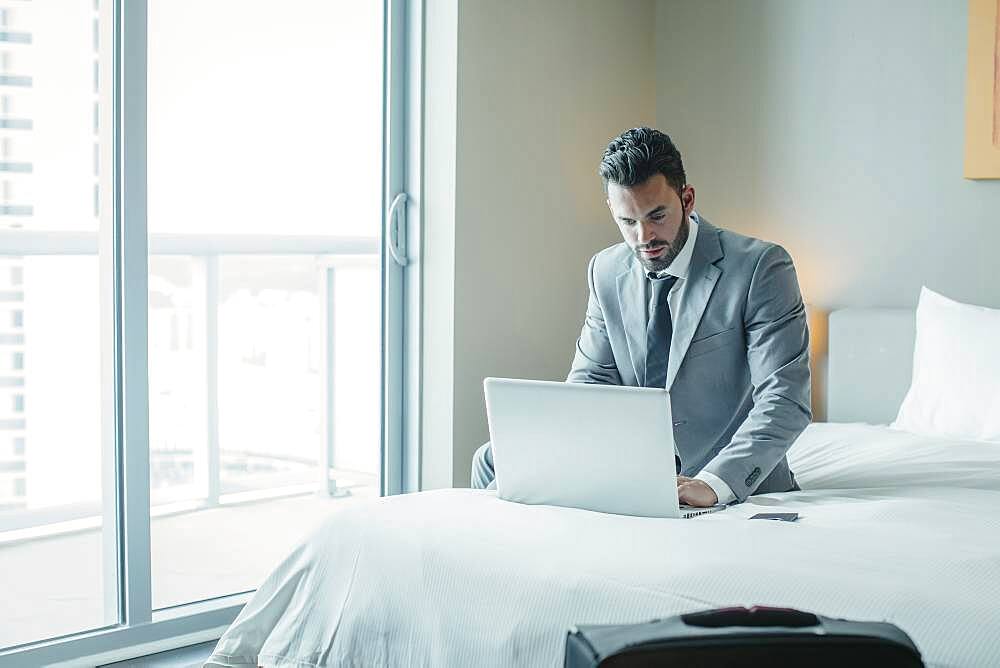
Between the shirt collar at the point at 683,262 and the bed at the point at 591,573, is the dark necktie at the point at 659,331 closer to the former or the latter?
the shirt collar at the point at 683,262

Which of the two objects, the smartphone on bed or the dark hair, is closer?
the smartphone on bed

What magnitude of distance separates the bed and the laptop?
0.17 ft

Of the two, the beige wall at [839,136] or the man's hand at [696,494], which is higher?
the beige wall at [839,136]

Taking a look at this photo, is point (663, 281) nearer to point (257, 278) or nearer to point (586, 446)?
point (586, 446)

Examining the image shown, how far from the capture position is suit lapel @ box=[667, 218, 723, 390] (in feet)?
7.74

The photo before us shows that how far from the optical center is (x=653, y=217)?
2344 millimetres

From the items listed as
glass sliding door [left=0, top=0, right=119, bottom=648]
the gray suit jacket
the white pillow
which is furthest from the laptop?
glass sliding door [left=0, top=0, right=119, bottom=648]

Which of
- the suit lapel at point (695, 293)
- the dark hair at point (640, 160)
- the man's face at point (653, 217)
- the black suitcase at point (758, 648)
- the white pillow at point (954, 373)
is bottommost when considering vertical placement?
the black suitcase at point (758, 648)

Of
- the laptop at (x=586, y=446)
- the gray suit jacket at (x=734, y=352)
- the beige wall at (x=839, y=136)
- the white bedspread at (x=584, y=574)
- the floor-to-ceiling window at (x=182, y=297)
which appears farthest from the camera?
the beige wall at (x=839, y=136)

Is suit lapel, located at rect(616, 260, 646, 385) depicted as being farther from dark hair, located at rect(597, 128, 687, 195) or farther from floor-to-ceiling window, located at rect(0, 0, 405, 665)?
floor-to-ceiling window, located at rect(0, 0, 405, 665)

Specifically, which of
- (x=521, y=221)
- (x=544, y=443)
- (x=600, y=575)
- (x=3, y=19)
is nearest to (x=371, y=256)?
(x=521, y=221)

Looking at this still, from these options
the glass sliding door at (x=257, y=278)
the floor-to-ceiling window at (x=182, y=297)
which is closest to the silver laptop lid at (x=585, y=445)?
the floor-to-ceiling window at (x=182, y=297)

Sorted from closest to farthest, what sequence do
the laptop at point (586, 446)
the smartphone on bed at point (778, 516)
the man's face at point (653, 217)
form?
the laptop at point (586, 446) < the smartphone on bed at point (778, 516) < the man's face at point (653, 217)

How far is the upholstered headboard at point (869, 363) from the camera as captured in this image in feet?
10.6
